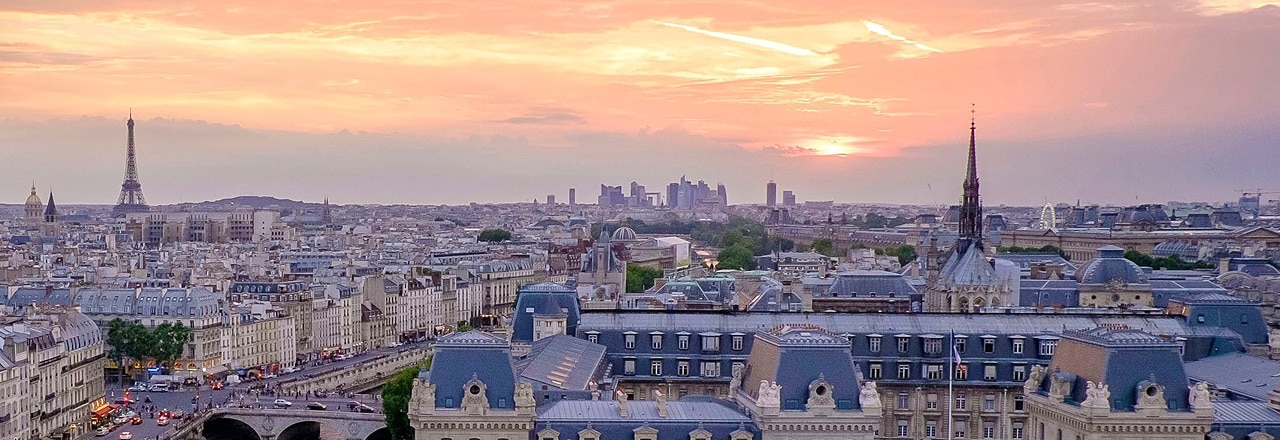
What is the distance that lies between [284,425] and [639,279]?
239ft

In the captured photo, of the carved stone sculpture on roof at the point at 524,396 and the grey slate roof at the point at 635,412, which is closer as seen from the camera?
the carved stone sculpture on roof at the point at 524,396

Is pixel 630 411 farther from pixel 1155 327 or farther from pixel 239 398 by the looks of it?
pixel 239 398

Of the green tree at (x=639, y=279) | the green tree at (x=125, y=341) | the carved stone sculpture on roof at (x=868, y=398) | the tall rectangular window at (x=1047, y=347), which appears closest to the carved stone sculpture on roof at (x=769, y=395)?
the carved stone sculpture on roof at (x=868, y=398)

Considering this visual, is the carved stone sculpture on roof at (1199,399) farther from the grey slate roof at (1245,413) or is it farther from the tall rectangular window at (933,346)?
the tall rectangular window at (933,346)

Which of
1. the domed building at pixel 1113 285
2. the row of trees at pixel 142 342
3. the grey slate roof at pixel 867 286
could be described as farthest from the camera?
the row of trees at pixel 142 342

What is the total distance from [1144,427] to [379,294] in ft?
332

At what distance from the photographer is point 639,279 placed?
15938cm

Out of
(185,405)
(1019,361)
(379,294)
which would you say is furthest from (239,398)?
(1019,361)

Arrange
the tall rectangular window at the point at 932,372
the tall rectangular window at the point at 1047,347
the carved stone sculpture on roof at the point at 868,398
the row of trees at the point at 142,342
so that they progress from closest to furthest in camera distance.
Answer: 1. the carved stone sculpture on roof at the point at 868,398
2. the tall rectangular window at the point at 1047,347
3. the tall rectangular window at the point at 932,372
4. the row of trees at the point at 142,342

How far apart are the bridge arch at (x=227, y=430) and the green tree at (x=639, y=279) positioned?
59530mm

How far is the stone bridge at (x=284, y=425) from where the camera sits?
86562mm

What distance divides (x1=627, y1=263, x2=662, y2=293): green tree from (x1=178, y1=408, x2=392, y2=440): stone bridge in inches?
2347

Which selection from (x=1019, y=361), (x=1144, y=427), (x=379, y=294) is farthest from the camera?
(x=379, y=294)

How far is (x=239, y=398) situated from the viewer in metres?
95.8
